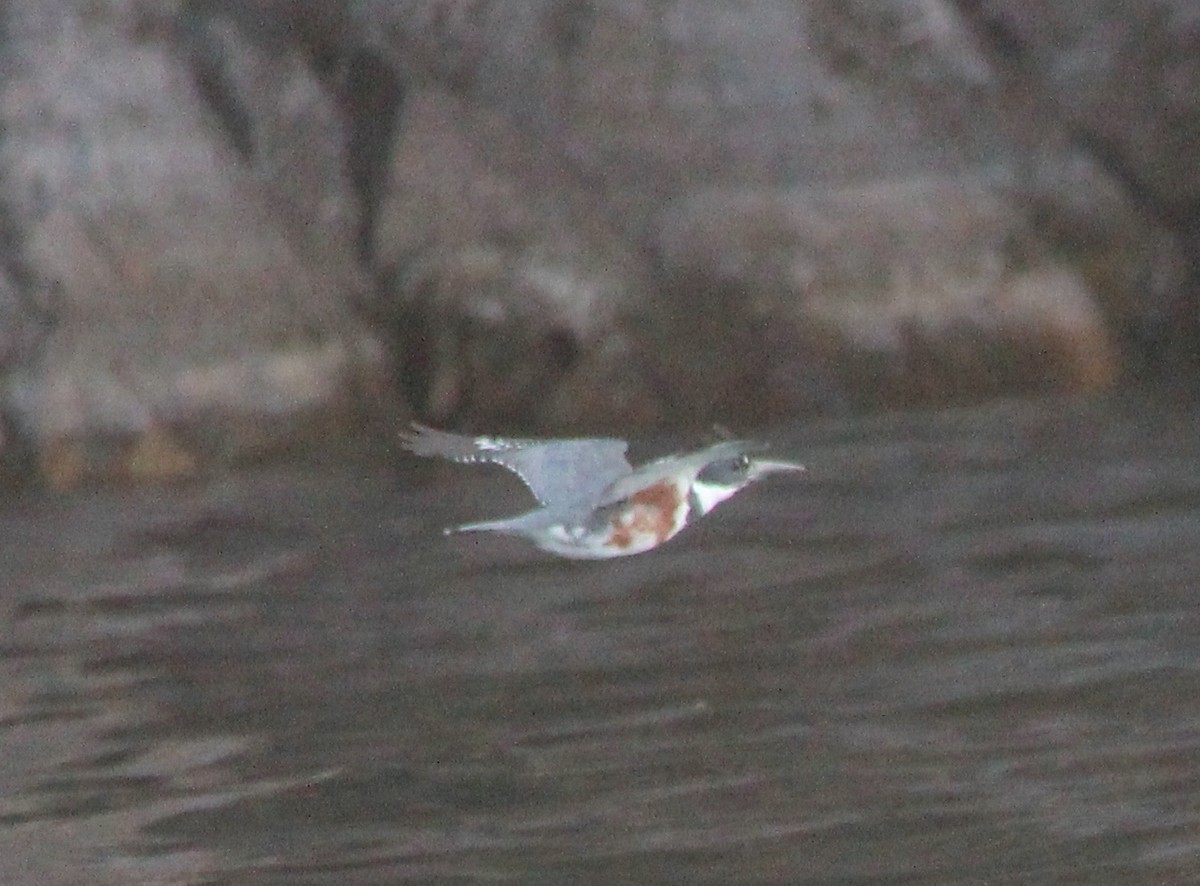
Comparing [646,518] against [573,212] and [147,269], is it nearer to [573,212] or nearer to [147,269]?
[147,269]

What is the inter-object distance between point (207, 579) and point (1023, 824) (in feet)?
12.3

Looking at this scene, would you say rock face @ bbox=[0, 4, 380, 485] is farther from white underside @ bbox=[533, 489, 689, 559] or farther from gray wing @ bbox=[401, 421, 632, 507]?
white underside @ bbox=[533, 489, 689, 559]

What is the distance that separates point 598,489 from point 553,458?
28cm

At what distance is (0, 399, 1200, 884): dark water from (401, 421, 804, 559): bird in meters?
0.69

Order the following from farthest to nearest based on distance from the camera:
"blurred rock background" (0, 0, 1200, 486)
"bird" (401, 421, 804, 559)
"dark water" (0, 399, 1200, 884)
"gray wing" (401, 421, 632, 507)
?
"blurred rock background" (0, 0, 1200, 486), "dark water" (0, 399, 1200, 884), "gray wing" (401, 421, 632, 507), "bird" (401, 421, 804, 559)

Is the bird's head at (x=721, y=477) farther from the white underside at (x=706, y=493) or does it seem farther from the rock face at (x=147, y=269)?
the rock face at (x=147, y=269)

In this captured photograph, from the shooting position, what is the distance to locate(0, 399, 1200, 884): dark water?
15.9 ft

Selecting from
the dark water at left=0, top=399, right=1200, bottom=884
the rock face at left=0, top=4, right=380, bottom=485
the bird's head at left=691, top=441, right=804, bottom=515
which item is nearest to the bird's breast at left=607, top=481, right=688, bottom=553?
the bird's head at left=691, top=441, right=804, bottom=515

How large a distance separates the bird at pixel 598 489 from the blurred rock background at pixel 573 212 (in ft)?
19.1

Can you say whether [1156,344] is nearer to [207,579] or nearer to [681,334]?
[681,334]

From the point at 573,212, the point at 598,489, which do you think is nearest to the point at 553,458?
the point at 598,489

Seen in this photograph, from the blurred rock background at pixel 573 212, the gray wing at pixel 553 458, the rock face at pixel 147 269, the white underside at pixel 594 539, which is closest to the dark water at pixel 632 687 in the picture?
the white underside at pixel 594 539

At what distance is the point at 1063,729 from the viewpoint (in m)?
5.54

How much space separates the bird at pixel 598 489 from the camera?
14.0 feet
